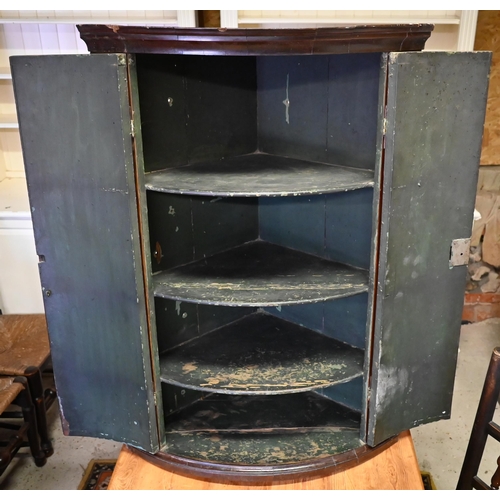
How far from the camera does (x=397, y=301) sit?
1695 millimetres

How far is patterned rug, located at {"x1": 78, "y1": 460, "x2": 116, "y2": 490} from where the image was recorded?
8.07ft

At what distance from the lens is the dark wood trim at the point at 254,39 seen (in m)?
1.39

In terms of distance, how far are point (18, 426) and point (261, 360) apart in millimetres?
1345

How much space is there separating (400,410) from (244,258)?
760mm

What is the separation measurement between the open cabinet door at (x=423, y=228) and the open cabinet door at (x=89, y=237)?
0.73 meters

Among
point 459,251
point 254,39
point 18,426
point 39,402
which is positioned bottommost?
point 18,426

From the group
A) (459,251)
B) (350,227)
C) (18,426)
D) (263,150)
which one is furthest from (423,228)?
(18,426)

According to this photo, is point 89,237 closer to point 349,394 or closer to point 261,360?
point 261,360

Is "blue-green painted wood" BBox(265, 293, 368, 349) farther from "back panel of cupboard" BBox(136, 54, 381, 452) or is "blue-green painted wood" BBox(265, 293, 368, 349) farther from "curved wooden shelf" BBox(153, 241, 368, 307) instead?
"curved wooden shelf" BBox(153, 241, 368, 307)

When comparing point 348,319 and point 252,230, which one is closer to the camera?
point 348,319

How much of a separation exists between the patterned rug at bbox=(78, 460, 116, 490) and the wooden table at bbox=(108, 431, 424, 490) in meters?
0.63

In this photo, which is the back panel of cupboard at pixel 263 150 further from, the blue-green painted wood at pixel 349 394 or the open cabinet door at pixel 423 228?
the open cabinet door at pixel 423 228

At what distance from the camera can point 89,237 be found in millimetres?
1659

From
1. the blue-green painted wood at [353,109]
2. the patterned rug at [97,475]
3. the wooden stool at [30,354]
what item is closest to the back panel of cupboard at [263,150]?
the blue-green painted wood at [353,109]
